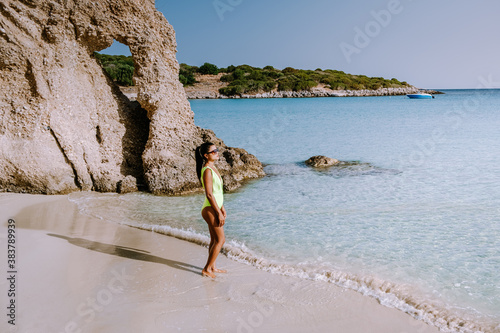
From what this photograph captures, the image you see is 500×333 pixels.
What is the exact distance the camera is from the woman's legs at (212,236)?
452 centimetres

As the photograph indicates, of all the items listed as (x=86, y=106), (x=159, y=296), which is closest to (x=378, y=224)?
(x=159, y=296)

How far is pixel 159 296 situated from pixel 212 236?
0.90 meters

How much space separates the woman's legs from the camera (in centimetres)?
452

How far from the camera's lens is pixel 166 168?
30.4 feet

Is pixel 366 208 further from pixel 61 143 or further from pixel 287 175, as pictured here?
pixel 61 143

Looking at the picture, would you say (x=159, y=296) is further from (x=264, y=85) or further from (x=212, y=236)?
(x=264, y=85)

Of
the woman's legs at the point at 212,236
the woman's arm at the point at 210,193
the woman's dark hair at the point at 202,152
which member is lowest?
the woman's legs at the point at 212,236

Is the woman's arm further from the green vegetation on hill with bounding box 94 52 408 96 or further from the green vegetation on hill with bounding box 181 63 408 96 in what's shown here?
the green vegetation on hill with bounding box 181 63 408 96

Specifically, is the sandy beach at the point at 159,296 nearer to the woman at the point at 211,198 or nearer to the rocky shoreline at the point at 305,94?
the woman at the point at 211,198

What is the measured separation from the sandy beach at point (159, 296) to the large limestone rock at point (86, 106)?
2.97 metres

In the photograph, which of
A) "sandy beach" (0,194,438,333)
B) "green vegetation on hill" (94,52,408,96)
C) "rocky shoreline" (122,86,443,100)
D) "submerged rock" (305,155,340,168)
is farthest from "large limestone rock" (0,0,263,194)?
"green vegetation on hill" (94,52,408,96)

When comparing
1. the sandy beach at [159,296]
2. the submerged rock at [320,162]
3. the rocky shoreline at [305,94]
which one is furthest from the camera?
the rocky shoreline at [305,94]

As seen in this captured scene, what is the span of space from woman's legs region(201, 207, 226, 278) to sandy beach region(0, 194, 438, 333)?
0.14m

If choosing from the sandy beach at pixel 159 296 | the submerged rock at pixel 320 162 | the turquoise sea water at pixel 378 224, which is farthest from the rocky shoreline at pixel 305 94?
the sandy beach at pixel 159 296
